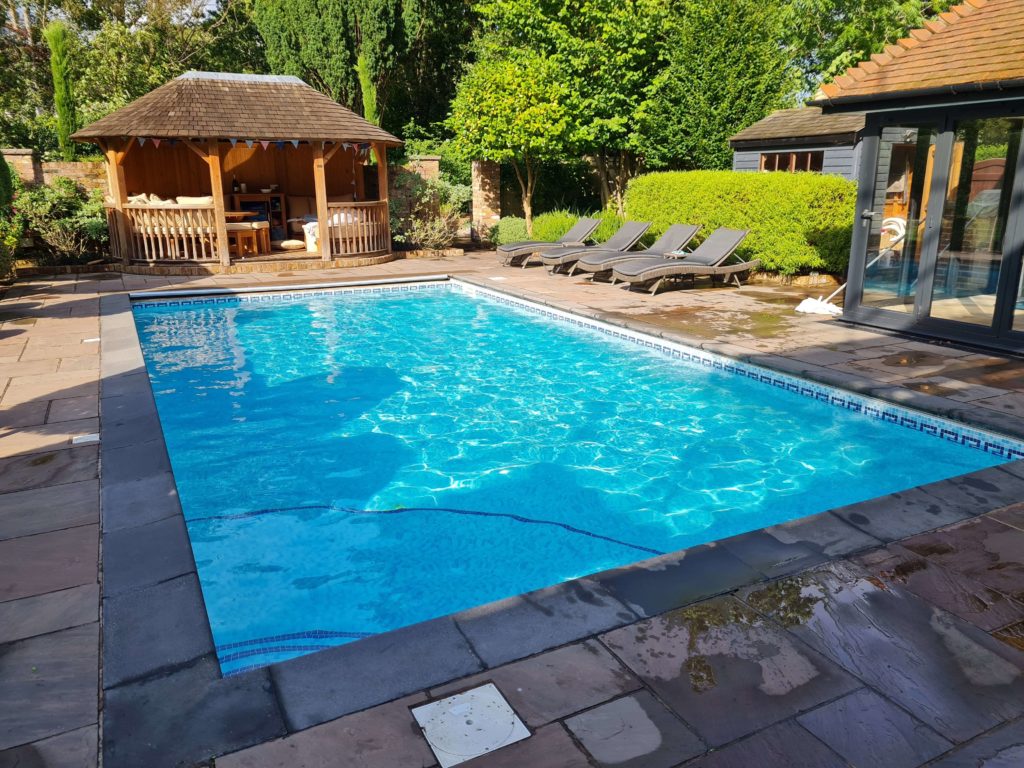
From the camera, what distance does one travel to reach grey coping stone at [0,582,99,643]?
3.13 metres

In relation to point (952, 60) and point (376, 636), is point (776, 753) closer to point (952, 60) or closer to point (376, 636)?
point (376, 636)

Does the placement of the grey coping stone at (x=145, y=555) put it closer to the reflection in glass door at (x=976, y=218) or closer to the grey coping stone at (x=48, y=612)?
the grey coping stone at (x=48, y=612)

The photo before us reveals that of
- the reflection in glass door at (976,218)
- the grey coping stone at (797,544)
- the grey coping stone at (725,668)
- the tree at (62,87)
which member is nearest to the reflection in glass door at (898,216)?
the reflection in glass door at (976,218)

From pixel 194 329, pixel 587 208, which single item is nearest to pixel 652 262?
pixel 194 329

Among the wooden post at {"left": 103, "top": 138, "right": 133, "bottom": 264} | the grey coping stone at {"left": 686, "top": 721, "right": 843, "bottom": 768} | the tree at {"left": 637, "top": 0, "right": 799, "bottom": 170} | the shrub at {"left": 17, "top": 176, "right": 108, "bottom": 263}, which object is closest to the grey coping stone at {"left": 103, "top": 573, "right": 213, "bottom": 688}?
the grey coping stone at {"left": 686, "top": 721, "right": 843, "bottom": 768}

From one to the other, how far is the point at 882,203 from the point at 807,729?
771cm

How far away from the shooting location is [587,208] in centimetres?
2267

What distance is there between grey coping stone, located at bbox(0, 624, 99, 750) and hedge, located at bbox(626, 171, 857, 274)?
11657 mm

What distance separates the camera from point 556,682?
9.07ft

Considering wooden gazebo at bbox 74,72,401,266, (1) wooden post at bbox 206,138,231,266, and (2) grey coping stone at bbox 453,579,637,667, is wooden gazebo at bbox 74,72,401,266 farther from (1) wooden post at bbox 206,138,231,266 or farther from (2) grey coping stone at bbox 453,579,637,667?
(2) grey coping stone at bbox 453,579,637,667

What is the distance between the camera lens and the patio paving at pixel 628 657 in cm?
246

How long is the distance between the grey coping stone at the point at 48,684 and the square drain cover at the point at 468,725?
3.91 ft

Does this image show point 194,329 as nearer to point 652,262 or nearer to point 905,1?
point 652,262

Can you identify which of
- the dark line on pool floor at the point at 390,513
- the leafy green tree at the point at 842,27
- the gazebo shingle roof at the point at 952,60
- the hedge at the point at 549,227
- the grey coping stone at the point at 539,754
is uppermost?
the leafy green tree at the point at 842,27
